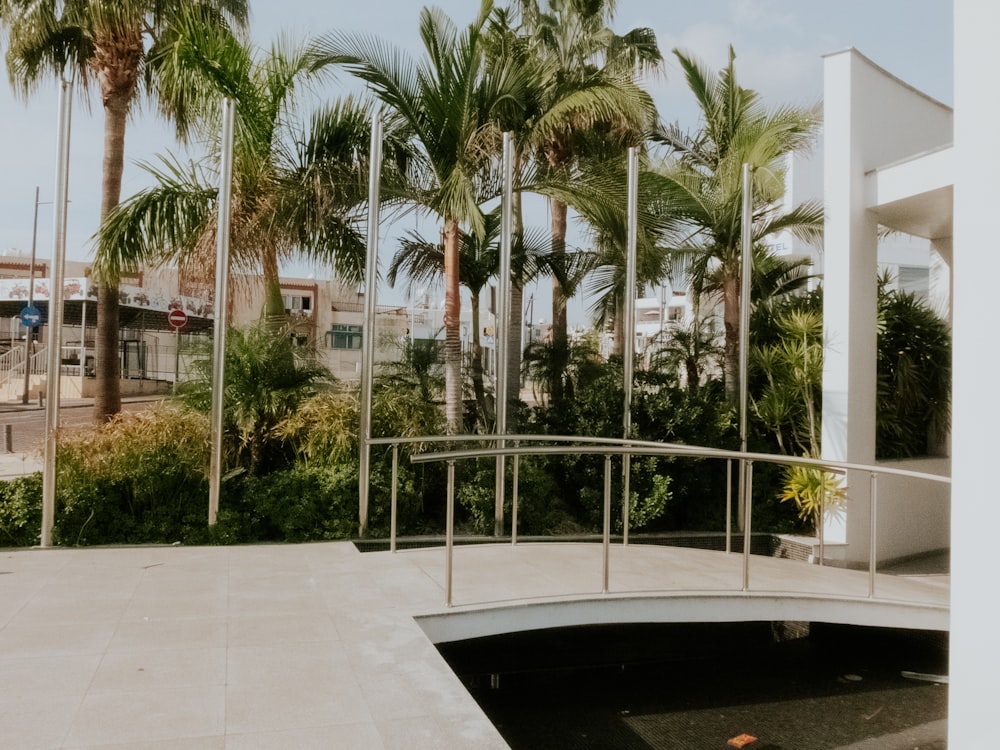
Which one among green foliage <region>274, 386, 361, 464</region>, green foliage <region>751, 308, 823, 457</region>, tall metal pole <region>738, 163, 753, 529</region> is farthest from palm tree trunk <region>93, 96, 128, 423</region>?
green foliage <region>751, 308, 823, 457</region>

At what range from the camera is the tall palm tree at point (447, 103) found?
25.8 feet

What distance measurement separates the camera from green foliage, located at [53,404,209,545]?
263 inches

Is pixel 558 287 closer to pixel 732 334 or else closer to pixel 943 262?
pixel 732 334

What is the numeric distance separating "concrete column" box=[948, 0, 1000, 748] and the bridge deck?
5.82ft

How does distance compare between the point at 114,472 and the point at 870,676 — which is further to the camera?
the point at 114,472

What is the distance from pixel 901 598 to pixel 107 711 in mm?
5113

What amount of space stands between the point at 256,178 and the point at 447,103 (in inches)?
77.8

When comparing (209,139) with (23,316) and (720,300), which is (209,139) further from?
(23,316)

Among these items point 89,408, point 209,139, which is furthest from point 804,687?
point 89,408

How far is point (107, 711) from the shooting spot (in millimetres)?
3352


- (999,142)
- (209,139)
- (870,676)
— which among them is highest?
(209,139)

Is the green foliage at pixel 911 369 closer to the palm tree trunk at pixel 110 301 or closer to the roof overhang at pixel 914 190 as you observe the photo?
the roof overhang at pixel 914 190

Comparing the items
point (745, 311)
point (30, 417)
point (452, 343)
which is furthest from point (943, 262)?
point (30, 417)

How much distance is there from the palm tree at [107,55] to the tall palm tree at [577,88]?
383cm
